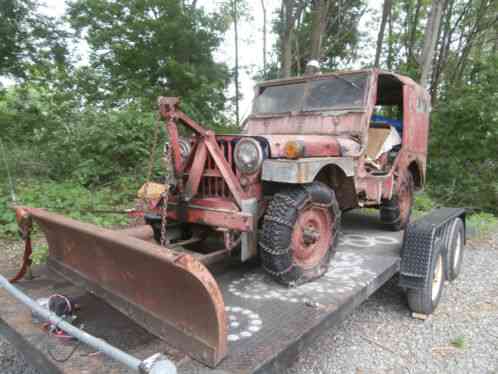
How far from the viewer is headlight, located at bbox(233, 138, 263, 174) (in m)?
2.55

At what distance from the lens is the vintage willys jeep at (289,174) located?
8.16 ft

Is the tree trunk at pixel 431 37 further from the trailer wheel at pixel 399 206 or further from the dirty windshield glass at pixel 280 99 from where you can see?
the dirty windshield glass at pixel 280 99

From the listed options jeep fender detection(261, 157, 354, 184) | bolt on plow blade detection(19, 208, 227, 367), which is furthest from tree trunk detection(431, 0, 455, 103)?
bolt on plow blade detection(19, 208, 227, 367)

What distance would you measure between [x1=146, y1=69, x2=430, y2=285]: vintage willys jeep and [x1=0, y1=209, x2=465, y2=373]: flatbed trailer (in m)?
0.21

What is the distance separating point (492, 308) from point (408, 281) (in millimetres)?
1184

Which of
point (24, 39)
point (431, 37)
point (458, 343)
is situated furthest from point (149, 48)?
point (458, 343)

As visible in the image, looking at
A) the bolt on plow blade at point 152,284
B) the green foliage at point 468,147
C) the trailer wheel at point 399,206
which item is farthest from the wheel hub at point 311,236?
the green foliage at point 468,147

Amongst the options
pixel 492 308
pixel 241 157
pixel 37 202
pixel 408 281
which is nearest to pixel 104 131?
pixel 37 202

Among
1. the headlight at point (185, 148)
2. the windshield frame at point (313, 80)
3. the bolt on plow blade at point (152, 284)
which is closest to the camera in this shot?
the bolt on plow blade at point (152, 284)

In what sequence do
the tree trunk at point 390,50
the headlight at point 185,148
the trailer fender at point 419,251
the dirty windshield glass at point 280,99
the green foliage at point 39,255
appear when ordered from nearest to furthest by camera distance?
the trailer fender at point 419,251, the headlight at point 185,148, the green foliage at point 39,255, the dirty windshield glass at point 280,99, the tree trunk at point 390,50

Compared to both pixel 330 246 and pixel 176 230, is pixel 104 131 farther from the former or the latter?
pixel 330 246

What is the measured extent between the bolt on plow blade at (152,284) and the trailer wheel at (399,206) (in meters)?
3.23

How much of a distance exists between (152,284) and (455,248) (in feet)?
10.6

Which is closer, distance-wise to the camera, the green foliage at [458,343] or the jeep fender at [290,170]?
the jeep fender at [290,170]
